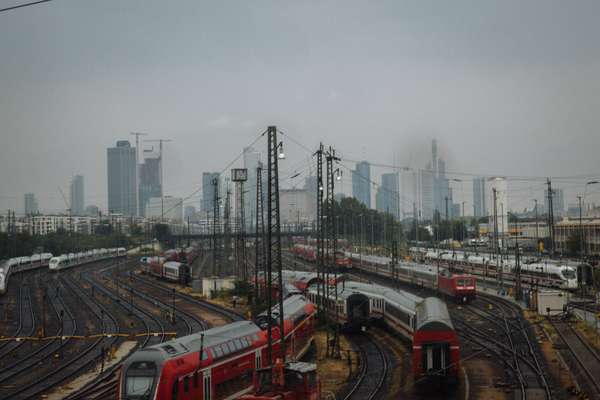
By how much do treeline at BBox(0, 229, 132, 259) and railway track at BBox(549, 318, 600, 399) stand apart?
64.8 m

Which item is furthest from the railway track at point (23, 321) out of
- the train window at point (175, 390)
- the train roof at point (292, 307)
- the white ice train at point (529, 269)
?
the white ice train at point (529, 269)

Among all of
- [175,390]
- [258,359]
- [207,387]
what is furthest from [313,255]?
[175,390]

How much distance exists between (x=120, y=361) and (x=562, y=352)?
54.7 ft

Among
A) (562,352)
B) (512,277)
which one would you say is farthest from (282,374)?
(512,277)

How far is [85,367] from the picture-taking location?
74.4 feet

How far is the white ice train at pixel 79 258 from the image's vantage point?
227 feet

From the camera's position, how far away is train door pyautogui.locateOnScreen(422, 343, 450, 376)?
57.7 ft

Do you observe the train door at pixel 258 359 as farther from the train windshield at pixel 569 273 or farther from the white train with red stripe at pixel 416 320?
the train windshield at pixel 569 273

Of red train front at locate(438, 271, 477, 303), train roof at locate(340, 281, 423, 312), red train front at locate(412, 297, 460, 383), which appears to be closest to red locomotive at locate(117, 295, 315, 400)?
red train front at locate(412, 297, 460, 383)

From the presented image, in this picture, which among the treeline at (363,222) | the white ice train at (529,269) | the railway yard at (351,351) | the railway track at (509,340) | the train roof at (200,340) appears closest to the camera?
the train roof at (200,340)

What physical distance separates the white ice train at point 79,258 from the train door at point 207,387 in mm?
49186

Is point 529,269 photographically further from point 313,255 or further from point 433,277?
point 313,255

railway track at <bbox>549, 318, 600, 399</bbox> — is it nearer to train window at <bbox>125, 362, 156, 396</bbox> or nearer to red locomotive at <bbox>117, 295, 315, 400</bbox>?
red locomotive at <bbox>117, 295, 315, 400</bbox>

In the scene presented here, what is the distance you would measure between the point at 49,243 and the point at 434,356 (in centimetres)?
8162
